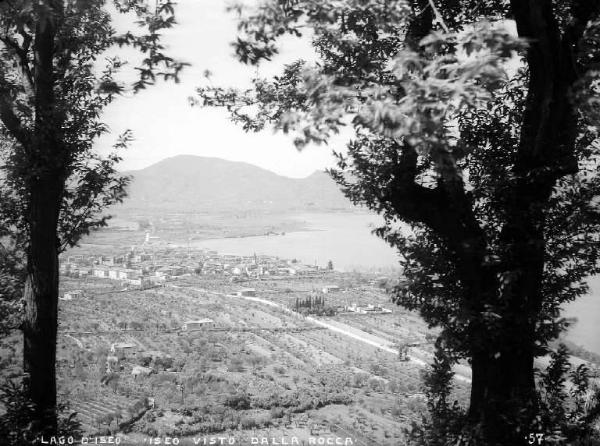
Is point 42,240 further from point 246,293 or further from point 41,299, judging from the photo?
point 246,293

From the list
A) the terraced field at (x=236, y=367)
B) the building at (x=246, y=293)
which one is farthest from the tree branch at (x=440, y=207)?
the building at (x=246, y=293)

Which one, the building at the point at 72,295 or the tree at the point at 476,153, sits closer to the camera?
the tree at the point at 476,153

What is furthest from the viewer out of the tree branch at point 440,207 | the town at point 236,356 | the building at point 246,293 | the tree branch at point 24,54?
the building at point 246,293

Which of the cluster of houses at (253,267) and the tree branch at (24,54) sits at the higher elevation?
the tree branch at (24,54)

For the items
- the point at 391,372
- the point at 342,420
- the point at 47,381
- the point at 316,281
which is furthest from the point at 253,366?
the point at 316,281

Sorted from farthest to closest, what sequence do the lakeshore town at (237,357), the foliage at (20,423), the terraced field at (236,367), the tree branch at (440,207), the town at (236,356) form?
the terraced field at (236,367), the town at (236,356), the lakeshore town at (237,357), the foliage at (20,423), the tree branch at (440,207)

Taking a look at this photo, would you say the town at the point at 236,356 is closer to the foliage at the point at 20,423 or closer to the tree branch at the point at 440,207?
the foliage at the point at 20,423
